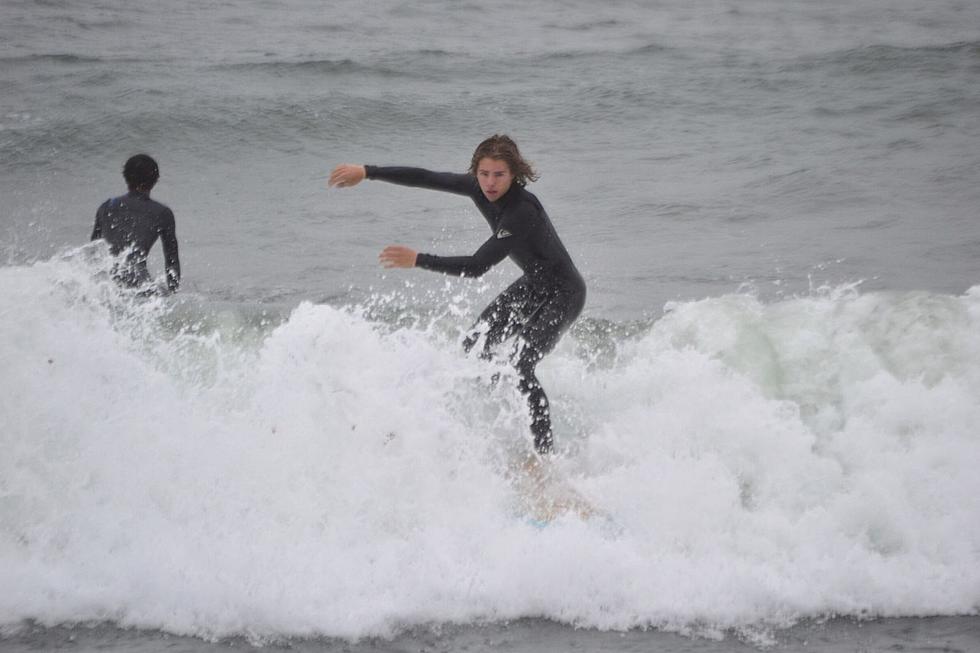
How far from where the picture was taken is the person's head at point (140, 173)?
640cm

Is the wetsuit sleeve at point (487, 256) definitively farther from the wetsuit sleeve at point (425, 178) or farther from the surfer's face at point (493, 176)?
the wetsuit sleeve at point (425, 178)

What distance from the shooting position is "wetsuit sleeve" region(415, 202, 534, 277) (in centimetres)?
466

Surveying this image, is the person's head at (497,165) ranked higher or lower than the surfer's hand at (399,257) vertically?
higher

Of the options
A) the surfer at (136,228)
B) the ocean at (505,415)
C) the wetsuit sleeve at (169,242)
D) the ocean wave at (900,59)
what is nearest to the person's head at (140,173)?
the surfer at (136,228)

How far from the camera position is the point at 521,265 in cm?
513

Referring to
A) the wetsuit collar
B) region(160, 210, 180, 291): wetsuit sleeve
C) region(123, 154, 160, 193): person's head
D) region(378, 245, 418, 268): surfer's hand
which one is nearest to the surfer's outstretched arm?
the wetsuit collar

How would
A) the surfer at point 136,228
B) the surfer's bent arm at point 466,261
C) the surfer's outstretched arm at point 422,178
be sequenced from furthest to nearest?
1. the surfer at point 136,228
2. the surfer's outstretched arm at point 422,178
3. the surfer's bent arm at point 466,261

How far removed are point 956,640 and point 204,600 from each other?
280 cm

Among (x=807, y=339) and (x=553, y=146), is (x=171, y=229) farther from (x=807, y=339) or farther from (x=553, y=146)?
(x=553, y=146)

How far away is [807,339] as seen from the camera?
6.92m

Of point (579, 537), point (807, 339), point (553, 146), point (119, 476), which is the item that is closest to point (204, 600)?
point (119, 476)

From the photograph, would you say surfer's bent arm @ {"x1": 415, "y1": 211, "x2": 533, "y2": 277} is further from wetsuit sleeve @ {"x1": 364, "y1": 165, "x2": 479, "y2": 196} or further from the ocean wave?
the ocean wave

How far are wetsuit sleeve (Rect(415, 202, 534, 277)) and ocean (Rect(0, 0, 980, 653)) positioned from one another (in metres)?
0.61

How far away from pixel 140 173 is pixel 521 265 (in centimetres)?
265
